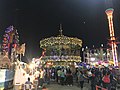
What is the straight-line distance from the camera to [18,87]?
11859 millimetres

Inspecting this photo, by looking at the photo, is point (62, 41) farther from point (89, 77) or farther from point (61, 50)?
point (89, 77)

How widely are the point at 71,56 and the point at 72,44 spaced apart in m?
1.49

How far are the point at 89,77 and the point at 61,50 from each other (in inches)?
322

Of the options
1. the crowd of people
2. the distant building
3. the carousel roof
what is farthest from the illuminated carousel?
the distant building

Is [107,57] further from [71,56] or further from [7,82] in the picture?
[7,82]

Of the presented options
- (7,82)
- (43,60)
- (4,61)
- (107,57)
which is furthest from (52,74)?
(107,57)

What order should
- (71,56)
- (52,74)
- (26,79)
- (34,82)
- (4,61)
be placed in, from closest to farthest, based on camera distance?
(26,79)
(34,82)
(4,61)
(71,56)
(52,74)

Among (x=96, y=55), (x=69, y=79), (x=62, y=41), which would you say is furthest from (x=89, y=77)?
(x=96, y=55)

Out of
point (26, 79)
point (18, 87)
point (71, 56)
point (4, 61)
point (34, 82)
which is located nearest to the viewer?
point (18, 87)

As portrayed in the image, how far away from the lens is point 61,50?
22438 mm

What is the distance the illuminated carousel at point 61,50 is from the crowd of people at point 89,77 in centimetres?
125

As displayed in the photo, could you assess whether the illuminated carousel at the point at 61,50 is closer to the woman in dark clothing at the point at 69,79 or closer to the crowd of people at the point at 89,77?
the crowd of people at the point at 89,77

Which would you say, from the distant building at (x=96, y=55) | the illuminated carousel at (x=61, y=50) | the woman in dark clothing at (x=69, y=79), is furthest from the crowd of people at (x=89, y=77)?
the distant building at (x=96, y=55)

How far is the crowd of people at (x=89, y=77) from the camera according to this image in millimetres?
11492
